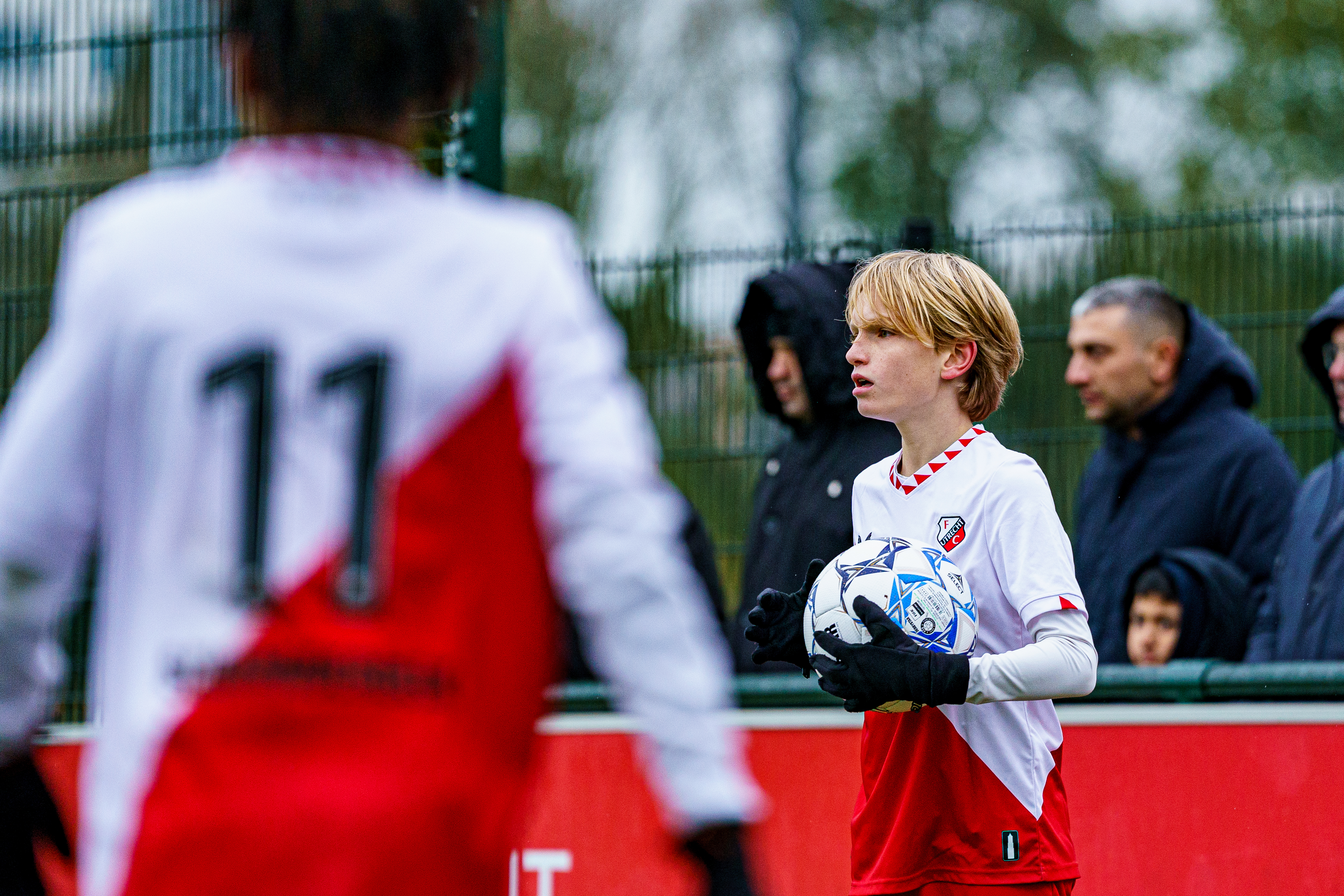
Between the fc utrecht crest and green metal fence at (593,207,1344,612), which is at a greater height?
green metal fence at (593,207,1344,612)

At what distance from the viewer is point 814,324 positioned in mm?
5934

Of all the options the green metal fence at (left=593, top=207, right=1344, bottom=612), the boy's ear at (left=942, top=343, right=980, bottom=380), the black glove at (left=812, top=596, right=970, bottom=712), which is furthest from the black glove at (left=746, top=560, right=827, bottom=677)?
the green metal fence at (left=593, top=207, right=1344, bottom=612)

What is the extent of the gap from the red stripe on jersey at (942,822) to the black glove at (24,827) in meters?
1.55

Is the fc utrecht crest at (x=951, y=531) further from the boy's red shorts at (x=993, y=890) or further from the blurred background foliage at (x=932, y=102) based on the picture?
the blurred background foliage at (x=932, y=102)

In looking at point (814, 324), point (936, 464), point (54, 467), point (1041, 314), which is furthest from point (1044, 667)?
point (1041, 314)

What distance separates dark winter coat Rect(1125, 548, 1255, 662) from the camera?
18.9ft

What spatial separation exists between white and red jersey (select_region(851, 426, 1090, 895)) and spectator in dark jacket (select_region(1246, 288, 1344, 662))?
2142mm

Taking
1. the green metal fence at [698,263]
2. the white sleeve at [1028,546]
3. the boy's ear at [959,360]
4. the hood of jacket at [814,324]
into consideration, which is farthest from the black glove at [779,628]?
the green metal fence at [698,263]

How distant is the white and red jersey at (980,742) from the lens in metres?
3.47

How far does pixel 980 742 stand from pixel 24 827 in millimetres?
1796

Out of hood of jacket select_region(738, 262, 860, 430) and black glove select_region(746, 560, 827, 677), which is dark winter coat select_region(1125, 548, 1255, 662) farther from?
black glove select_region(746, 560, 827, 677)

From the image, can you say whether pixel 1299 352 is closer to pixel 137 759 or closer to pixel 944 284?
pixel 944 284

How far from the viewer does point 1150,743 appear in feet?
16.9

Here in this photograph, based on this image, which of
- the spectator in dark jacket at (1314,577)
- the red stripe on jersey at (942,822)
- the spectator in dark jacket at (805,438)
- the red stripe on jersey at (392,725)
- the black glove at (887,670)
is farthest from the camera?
the spectator in dark jacket at (805,438)
